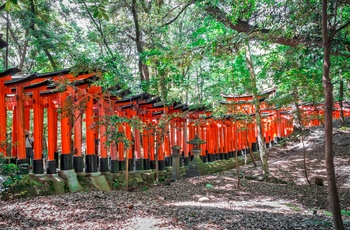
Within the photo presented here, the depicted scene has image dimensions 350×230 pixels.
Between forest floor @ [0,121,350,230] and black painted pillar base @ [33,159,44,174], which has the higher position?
black painted pillar base @ [33,159,44,174]

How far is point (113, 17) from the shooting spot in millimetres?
15445

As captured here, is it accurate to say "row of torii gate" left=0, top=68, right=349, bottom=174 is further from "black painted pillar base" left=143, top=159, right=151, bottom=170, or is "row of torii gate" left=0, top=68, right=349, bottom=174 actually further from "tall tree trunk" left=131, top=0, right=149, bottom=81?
"tall tree trunk" left=131, top=0, right=149, bottom=81

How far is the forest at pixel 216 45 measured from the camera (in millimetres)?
4559

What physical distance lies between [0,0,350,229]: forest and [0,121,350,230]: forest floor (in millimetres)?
1009

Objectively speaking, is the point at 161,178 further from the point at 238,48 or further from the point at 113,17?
the point at 238,48

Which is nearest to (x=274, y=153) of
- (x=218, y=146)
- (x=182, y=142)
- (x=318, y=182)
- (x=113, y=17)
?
(x=218, y=146)

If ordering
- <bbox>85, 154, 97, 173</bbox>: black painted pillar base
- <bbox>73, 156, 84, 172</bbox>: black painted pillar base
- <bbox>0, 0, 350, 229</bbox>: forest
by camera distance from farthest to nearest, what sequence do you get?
<bbox>85, 154, 97, 173</bbox>: black painted pillar base, <bbox>73, 156, 84, 172</bbox>: black painted pillar base, <bbox>0, 0, 350, 229</bbox>: forest

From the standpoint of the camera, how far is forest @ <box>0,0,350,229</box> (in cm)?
456

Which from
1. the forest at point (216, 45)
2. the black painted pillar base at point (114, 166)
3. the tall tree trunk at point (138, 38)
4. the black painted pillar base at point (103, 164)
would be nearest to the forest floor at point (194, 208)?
the forest at point (216, 45)

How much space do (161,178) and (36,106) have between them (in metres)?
7.22

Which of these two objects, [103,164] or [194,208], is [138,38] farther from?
[194,208]

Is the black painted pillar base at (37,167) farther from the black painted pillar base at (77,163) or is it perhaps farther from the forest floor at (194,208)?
the forest floor at (194,208)

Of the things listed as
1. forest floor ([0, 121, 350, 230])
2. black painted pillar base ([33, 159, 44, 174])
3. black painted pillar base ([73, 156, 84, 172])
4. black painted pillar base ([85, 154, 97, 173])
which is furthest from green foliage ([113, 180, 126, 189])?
black painted pillar base ([33, 159, 44, 174])

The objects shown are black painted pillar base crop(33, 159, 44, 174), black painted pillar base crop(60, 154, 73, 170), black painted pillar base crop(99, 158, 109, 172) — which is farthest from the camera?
black painted pillar base crop(99, 158, 109, 172)
